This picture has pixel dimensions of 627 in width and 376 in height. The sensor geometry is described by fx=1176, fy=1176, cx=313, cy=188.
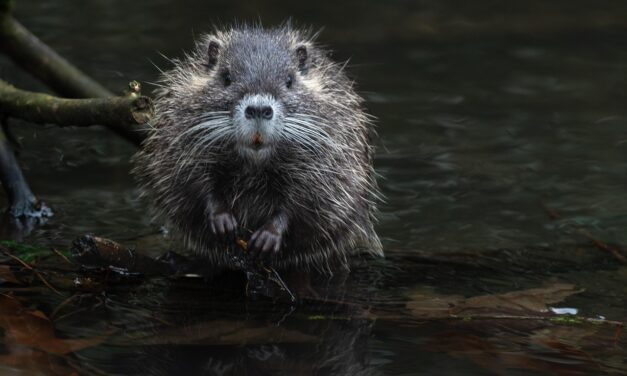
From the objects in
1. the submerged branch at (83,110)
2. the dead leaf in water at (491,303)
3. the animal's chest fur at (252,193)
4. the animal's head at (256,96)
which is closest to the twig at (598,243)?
the dead leaf in water at (491,303)

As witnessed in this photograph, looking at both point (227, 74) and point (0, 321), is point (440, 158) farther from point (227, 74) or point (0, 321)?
point (0, 321)

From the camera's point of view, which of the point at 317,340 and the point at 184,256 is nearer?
the point at 317,340

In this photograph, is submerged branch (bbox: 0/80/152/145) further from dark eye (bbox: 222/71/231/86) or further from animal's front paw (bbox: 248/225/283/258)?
animal's front paw (bbox: 248/225/283/258)

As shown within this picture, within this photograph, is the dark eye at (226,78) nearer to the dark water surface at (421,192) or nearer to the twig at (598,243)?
the dark water surface at (421,192)

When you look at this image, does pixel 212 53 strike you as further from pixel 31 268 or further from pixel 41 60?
pixel 41 60

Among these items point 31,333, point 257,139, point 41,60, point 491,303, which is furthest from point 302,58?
point 41,60

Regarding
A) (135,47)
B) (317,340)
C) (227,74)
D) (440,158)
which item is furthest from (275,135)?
(135,47)

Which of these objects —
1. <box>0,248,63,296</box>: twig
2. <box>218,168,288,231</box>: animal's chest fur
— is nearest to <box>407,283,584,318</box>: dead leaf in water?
<box>218,168,288,231</box>: animal's chest fur
